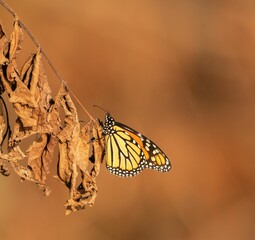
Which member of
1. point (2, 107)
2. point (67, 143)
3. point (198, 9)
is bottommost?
point (67, 143)

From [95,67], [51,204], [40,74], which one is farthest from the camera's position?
[95,67]

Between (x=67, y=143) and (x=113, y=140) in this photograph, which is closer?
(x=67, y=143)

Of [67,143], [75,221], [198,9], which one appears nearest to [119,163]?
[67,143]

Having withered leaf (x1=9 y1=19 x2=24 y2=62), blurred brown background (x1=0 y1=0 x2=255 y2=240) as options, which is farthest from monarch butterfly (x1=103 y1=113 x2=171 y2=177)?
blurred brown background (x1=0 y1=0 x2=255 y2=240)

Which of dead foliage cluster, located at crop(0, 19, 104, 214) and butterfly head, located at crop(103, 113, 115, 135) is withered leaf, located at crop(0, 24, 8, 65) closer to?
dead foliage cluster, located at crop(0, 19, 104, 214)

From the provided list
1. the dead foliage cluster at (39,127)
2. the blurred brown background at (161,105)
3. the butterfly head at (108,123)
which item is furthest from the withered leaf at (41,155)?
the blurred brown background at (161,105)

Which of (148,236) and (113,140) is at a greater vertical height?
(113,140)

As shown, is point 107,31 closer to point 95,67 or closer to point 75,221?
point 95,67
